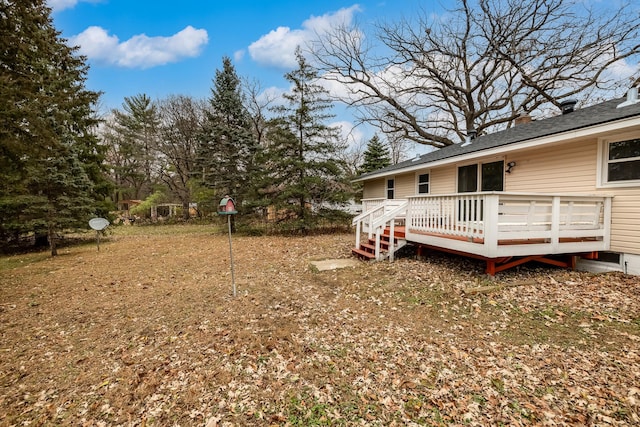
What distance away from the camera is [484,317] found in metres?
4.16

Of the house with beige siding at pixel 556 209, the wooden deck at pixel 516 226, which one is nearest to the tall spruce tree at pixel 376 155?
the house with beige siding at pixel 556 209

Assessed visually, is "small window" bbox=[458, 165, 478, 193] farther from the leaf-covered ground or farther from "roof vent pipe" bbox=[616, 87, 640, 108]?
the leaf-covered ground

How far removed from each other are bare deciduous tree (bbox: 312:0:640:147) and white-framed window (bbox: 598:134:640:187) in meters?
12.7

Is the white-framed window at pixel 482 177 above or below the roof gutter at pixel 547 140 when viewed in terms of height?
below

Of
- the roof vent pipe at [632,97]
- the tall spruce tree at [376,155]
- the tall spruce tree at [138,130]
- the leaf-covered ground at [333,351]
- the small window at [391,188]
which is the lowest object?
the leaf-covered ground at [333,351]

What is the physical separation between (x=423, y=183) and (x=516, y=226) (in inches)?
255

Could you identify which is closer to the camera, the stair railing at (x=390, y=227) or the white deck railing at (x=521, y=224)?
the white deck railing at (x=521, y=224)

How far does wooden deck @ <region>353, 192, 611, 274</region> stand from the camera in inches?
196

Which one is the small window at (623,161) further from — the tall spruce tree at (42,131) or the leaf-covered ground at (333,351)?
the tall spruce tree at (42,131)

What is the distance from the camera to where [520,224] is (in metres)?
5.11

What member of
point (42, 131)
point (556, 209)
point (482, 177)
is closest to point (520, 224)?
point (556, 209)

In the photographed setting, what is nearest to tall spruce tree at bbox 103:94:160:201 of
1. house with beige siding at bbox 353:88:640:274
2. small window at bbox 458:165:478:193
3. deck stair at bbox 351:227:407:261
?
deck stair at bbox 351:227:407:261

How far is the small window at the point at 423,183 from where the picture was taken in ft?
36.7

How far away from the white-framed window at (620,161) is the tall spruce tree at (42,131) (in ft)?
40.4
